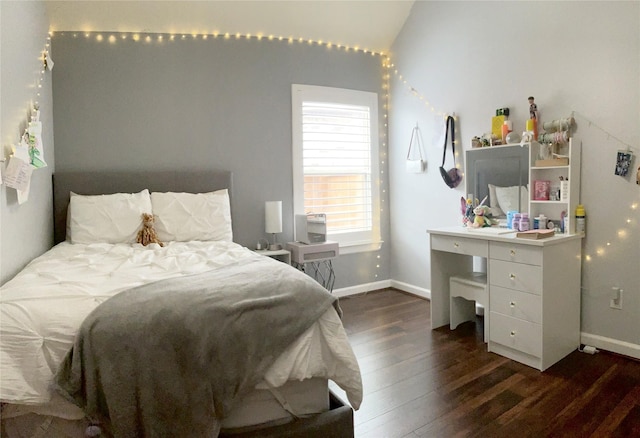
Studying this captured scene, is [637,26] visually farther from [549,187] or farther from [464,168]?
[464,168]

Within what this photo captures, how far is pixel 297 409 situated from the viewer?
5.37ft

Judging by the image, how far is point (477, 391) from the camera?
2.22 m

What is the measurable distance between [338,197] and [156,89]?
194cm

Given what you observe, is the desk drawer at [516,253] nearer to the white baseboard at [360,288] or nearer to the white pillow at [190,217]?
the white baseboard at [360,288]

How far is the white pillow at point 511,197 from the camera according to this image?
3.02 meters

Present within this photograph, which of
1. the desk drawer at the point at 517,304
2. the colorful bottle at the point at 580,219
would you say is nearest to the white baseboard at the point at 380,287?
the desk drawer at the point at 517,304

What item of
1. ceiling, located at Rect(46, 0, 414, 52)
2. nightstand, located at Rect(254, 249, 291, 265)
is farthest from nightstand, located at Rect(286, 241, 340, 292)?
ceiling, located at Rect(46, 0, 414, 52)

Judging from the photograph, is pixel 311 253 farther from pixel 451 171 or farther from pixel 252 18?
pixel 252 18

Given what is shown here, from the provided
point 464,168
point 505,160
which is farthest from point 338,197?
point 505,160

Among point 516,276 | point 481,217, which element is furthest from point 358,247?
point 516,276

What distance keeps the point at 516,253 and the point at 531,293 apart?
259mm

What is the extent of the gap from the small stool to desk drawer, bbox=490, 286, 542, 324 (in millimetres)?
92

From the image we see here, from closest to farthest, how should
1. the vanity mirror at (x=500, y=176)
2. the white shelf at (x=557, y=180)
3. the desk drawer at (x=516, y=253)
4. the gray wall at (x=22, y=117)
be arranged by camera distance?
the gray wall at (x=22, y=117)
the desk drawer at (x=516, y=253)
the white shelf at (x=557, y=180)
the vanity mirror at (x=500, y=176)

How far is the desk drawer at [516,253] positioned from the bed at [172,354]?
58.1 inches
